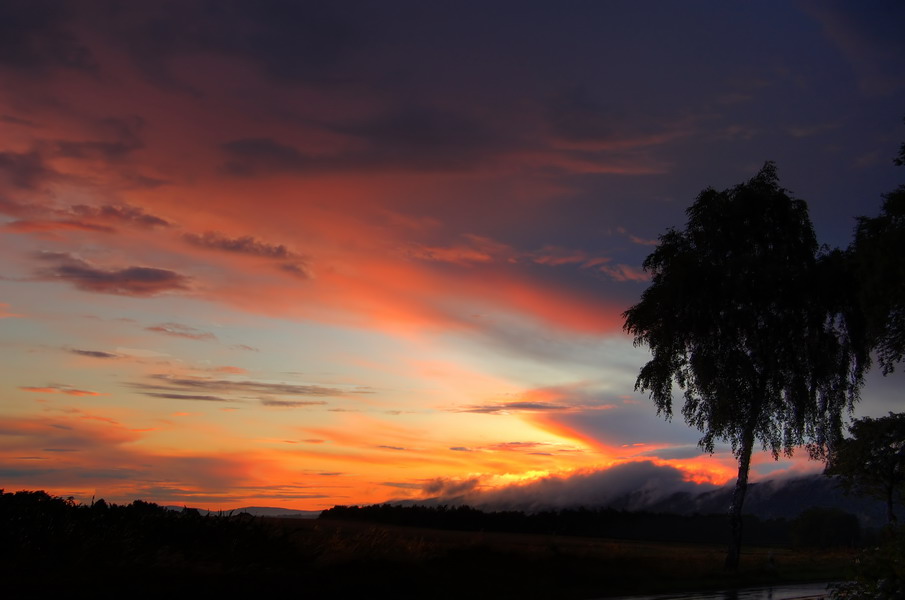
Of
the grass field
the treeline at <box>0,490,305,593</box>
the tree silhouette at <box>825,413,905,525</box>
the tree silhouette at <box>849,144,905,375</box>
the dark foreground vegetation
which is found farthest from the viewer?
the tree silhouette at <box>825,413,905,525</box>

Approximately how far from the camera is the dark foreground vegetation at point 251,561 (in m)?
14.8

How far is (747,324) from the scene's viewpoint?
33625mm

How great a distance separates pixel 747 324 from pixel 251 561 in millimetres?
24056

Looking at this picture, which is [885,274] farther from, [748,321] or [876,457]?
[876,457]

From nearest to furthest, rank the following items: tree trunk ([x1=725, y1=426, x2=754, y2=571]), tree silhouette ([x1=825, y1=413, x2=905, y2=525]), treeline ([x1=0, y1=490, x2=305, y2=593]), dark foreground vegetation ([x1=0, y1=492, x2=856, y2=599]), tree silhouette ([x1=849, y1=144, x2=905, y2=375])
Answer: treeline ([x1=0, y1=490, x2=305, y2=593]) → dark foreground vegetation ([x1=0, y1=492, x2=856, y2=599]) → tree silhouette ([x1=849, y1=144, x2=905, y2=375]) → tree trunk ([x1=725, y1=426, x2=754, y2=571]) → tree silhouette ([x1=825, y1=413, x2=905, y2=525])

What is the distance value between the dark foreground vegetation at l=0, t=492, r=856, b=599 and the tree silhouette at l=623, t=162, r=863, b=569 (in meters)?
10.8

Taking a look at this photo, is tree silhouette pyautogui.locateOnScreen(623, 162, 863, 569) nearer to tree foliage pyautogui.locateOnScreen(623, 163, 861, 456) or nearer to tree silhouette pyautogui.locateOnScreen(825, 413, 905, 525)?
tree foliage pyautogui.locateOnScreen(623, 163, 861, 456)

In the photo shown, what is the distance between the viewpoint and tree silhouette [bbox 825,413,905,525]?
40.2 metres

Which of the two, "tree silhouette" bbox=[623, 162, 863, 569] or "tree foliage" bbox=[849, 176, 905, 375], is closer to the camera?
"tree foliage" bbox=[849, 176, 905, 375]

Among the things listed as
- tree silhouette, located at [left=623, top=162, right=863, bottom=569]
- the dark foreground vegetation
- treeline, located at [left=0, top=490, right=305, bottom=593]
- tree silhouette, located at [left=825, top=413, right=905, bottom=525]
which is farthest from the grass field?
tree silhouette, located at [left=825, top=413, right=905, bottom=525]

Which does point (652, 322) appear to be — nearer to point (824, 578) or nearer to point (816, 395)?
point (816, 395)

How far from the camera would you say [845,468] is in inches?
1634

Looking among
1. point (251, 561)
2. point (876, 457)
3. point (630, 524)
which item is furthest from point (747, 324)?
point (630, 524)

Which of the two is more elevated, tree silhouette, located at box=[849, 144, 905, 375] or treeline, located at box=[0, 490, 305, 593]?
tree silhouette, located at box=[849, 144, 905, 375]
